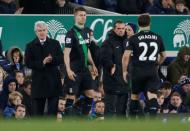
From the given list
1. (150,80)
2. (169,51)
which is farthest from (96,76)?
(169,51)

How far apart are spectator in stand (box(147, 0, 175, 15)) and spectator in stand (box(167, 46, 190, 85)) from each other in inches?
119

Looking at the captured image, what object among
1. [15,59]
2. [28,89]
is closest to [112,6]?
[15,59]

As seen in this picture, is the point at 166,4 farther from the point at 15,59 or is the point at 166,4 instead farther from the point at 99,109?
the point at 99,109

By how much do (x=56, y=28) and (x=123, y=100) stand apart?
11.7ft

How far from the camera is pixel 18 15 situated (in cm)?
2039

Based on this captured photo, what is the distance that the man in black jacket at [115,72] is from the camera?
17.4 metres

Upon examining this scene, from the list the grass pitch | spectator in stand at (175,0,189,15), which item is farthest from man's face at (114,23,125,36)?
the grass pitch

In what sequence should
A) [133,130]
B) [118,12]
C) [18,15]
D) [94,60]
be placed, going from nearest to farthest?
[133,130] < [94,60] < [18,15] < [118,12]

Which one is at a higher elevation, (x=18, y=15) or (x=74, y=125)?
(x=18, y=15)

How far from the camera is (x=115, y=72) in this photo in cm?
1770

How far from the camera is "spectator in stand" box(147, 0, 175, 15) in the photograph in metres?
22.8

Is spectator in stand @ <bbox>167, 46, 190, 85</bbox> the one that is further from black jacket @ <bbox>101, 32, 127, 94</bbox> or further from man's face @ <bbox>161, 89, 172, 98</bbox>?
black jacket @ <bbox>101, 32, 127, 94</bbox>

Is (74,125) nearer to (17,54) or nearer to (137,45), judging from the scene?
(137,45)

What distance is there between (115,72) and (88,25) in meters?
3.34
